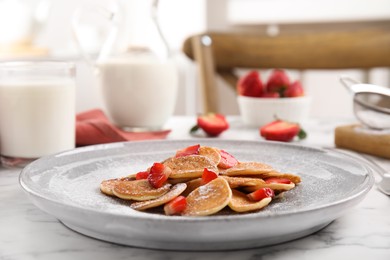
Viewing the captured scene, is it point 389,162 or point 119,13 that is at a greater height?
point 119,13

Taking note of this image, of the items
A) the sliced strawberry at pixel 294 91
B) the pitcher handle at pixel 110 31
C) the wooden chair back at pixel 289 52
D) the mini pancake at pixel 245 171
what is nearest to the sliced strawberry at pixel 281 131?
the sliced strawberry at pixel 294 91

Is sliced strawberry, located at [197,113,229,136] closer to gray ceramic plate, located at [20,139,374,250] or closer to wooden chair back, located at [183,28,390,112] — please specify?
gray ceramic plate, located at [20,139,374,250]

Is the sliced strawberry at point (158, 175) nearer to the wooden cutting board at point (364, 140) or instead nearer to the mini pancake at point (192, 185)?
the mini pancake at point (192, 185)

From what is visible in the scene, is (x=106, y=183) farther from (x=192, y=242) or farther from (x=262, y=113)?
(x=262, y=113)

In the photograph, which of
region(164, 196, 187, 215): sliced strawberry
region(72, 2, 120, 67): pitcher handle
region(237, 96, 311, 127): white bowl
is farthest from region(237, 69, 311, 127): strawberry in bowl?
region(164, 196, 187, 215): sliced strawberry

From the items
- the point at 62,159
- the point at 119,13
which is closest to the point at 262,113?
the point at 119,13

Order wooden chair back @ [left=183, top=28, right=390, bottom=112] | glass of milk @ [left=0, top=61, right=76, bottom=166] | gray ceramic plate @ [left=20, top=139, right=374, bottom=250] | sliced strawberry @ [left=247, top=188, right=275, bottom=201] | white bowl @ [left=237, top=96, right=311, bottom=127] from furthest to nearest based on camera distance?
wooden chair back @ [left=183, top=28, right=390, bottom=112] → white bowl @ [left=237, top=96, right=311, bottom=127] → glass of milk @ [left=0, top=61, right=76, bottom=166] → sliced strawberry @ [left=247, top=188, right=275, bottom=201] → gray ceramic plate @ [left=20, top=139, right=374, bottom=250]
